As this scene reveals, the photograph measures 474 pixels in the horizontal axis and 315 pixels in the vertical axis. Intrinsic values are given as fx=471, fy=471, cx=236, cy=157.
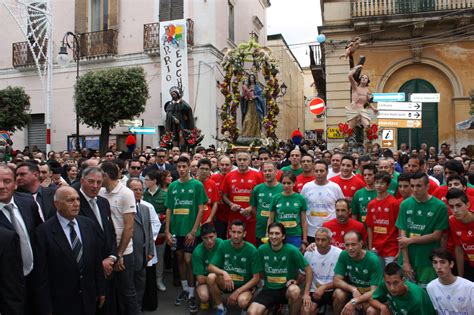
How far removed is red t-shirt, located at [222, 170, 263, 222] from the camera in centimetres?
726

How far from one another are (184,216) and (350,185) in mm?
2509

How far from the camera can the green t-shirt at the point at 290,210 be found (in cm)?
633

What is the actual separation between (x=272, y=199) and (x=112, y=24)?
63.9 feet

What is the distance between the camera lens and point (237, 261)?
19.5ft

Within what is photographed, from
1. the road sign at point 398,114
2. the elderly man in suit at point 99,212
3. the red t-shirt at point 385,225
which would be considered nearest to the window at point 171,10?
the road sign at point 398,114

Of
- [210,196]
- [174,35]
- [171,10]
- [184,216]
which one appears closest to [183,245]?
[184,216]

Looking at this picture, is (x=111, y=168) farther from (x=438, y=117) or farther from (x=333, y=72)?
(x=438, y=117)

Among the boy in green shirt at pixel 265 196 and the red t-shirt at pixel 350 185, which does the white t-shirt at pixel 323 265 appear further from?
the red t-shirt at pixel 350 185

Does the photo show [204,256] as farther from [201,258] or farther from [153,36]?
[153,36]

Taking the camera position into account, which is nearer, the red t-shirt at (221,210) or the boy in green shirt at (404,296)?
the boy in green shirt at (404,296)

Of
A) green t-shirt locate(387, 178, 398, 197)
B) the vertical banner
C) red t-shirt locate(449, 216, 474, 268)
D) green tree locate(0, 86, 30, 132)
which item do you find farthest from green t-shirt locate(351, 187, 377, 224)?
green tree locate(0, 86, 30, 132)

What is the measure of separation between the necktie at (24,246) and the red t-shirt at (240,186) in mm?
3753

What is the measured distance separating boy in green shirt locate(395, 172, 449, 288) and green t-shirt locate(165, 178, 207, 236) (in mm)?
2778

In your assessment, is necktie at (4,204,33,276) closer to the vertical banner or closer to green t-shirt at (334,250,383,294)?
green t-shirt at (334,250,383,294)
